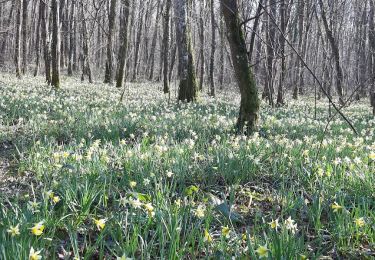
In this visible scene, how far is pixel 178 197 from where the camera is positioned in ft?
12.3

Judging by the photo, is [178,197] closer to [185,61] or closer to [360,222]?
[360,222]

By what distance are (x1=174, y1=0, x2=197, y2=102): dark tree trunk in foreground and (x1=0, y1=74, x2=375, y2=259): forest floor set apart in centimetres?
560

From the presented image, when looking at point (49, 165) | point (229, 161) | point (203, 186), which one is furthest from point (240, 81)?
point (49, 165)

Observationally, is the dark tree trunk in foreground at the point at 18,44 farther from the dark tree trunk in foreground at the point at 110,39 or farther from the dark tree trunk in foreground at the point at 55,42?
the dark tree trunk in foreground at the point at 55,42

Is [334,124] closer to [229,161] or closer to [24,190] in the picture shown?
[229,161]

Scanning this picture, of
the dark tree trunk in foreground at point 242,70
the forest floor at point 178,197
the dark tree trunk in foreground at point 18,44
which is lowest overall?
the forest floor at point 178,197

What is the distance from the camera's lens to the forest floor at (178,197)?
2.48m

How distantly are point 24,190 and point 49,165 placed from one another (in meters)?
0.41

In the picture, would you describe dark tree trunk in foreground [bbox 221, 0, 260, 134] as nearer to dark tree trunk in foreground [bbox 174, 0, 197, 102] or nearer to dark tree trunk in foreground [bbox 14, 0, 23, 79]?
dark tree trunk in foreground [bbox 174, 0, 197, 102]

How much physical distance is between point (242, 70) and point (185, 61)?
604 cm

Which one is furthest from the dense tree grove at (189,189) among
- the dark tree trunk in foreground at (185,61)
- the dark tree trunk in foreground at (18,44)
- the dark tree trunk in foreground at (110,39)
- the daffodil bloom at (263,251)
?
the dark tree trunk in foreground at (18,44)

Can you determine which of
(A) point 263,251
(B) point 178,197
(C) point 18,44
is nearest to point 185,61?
(B) point 178,197

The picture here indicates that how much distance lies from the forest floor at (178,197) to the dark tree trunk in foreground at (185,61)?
5598 mm

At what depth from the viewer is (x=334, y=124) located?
8.96 metres
